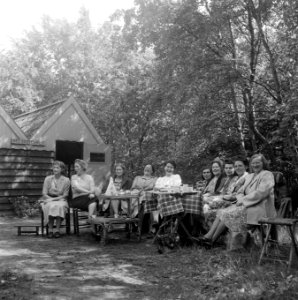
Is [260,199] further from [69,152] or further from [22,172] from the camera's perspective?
[69,152]

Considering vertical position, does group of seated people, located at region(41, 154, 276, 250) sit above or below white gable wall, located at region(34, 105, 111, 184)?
below

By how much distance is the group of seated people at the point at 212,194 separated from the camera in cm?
534

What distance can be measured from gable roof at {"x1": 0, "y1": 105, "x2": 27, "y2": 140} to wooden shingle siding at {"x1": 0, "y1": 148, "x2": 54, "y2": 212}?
44cm

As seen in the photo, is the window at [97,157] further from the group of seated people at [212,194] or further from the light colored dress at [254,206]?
the light colored dress at [254,206]

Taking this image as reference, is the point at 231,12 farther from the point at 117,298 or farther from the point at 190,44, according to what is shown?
the point at 117,298

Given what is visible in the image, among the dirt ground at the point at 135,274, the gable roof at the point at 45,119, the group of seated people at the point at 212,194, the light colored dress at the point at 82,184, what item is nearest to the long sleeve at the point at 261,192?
the group of seated people at the point at 212,194

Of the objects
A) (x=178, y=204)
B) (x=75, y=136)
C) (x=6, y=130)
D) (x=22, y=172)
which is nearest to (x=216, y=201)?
(x=178, y=204)

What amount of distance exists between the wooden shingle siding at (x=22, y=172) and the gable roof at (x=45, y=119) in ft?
2.16

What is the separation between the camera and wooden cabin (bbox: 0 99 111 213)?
11.7 metres

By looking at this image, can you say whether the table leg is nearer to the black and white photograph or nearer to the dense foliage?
the black and white photograph

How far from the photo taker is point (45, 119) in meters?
13.0

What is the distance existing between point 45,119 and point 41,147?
0.98 m

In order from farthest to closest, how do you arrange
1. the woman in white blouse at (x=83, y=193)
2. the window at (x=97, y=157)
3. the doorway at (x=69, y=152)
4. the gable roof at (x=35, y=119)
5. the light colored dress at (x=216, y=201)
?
the window at (x=97, y=157) < the doorway at (x=69, y=152) < the gable roof at (x=35, y=119) < the woman in white blouse at (x=83, y=193) < the light colored dress at (x=216, y=201)

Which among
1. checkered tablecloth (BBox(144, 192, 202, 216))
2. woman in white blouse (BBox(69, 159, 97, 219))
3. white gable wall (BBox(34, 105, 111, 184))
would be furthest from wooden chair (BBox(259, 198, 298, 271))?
white gable wall (BBox(34, 105, 111, 184))
